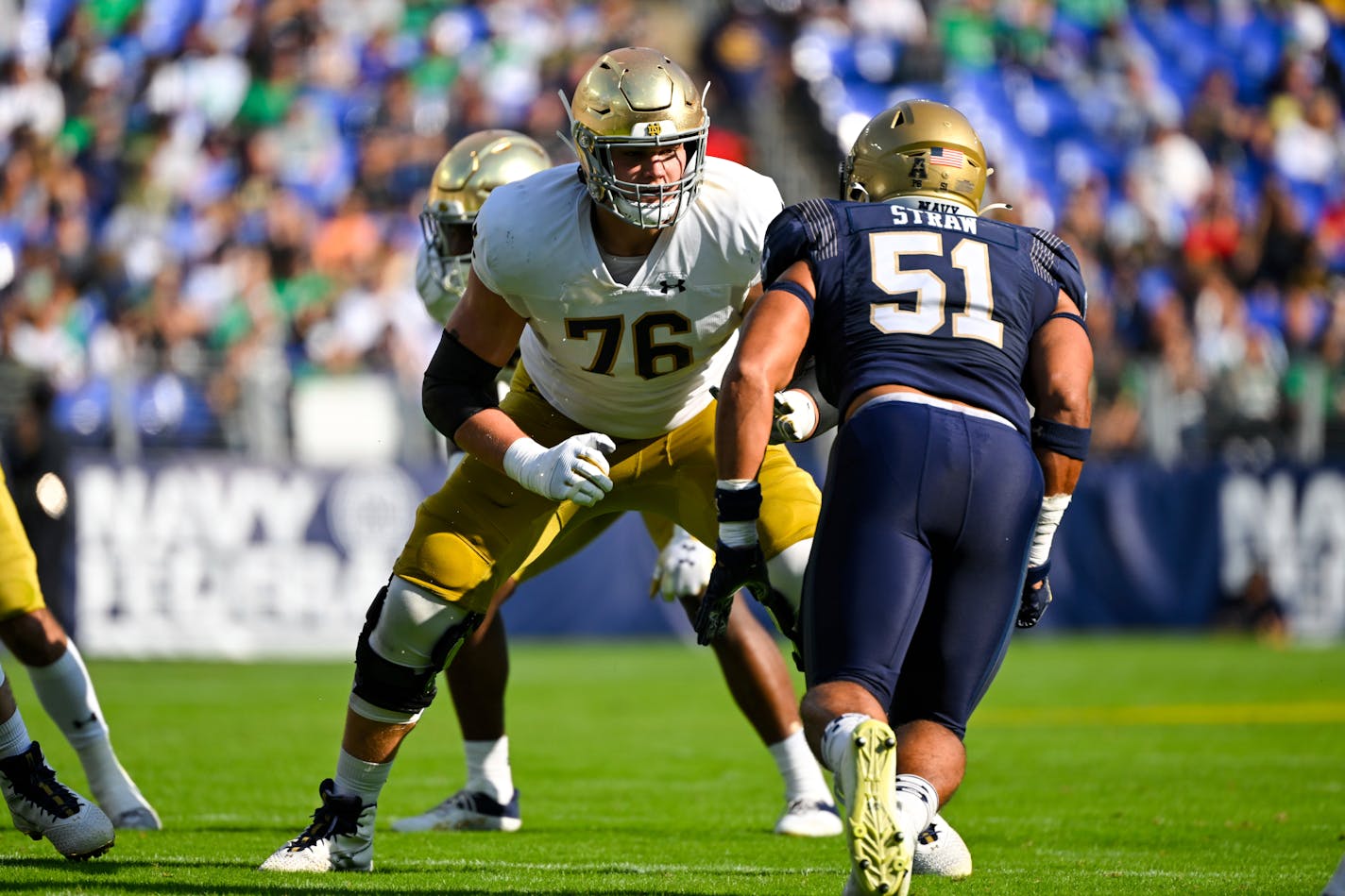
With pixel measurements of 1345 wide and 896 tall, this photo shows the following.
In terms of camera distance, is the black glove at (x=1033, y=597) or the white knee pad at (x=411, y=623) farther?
the white knee pad at (x=411, y=623)

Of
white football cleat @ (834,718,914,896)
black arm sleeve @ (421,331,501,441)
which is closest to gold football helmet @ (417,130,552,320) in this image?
black arm sleeve @ (421,331,501,441)

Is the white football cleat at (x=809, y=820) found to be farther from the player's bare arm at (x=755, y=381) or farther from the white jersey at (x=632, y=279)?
the player's bare arm at (x=755, y=381)

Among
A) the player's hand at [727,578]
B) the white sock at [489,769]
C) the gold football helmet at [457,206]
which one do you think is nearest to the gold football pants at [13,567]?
the white sock at [489,769]

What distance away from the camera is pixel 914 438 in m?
3.84

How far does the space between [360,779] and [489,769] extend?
1159mm

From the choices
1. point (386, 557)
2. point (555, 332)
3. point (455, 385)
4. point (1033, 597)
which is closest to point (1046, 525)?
point (1033, 597)

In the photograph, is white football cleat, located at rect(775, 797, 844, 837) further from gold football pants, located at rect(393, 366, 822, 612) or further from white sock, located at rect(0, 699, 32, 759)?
white sock, located at rect(0, 699, 32, 759)

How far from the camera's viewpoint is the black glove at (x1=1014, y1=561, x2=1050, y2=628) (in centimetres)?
432

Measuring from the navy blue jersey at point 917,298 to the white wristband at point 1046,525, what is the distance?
0.27 metres

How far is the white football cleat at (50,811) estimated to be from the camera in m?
4.58

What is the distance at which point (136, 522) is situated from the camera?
1214 centimetres

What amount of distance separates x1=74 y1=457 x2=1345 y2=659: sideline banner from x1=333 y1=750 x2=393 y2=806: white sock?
24.8 ft

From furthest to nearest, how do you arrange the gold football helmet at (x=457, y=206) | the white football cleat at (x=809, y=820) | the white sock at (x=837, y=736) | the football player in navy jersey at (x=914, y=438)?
the gold football helmet at (x=457, y=206), the white football cleat at (x=809, y=820), the football player in navy jersey at (x=914, y=438), the white sock at (x=837, y=736)

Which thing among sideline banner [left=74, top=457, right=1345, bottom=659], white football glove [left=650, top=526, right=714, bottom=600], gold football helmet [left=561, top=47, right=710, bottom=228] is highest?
gold football helmet [left=561, top=47, right=710, bottom=228]
